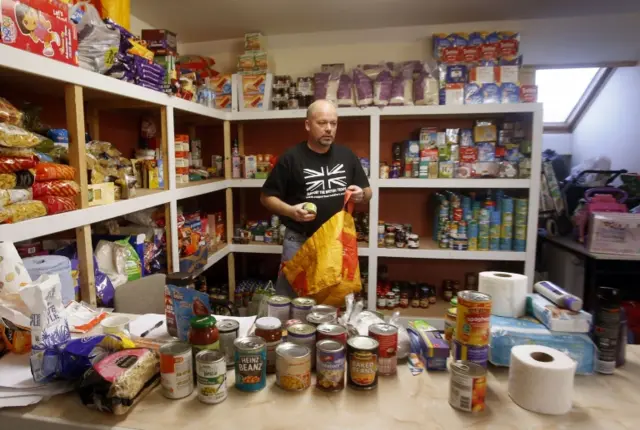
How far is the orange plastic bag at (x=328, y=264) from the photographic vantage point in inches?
81.4

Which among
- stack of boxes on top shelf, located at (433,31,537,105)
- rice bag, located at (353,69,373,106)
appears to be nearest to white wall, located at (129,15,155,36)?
rice bag, located at (353,69,373,106)

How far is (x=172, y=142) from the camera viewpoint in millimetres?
2188

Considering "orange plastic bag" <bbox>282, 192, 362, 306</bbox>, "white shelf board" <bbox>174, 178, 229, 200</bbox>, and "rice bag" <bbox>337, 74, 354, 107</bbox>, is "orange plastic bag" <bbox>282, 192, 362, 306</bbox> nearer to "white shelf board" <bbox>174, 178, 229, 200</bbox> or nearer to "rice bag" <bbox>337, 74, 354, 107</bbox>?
"white shelf board" <bbox>174, 178, 229, 200</bbox>

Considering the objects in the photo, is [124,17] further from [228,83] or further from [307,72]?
[307,72]

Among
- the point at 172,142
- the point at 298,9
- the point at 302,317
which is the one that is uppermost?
the point at 298,9

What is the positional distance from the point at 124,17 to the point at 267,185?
3.63ft

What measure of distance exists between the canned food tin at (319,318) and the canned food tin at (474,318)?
0.36m

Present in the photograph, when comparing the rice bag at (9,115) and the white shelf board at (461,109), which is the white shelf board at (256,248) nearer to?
the white shelf board at (461,109)

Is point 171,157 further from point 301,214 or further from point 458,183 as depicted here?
point 458,183

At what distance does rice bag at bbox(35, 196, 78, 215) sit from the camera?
1.37 meters

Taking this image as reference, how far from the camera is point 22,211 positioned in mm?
1257

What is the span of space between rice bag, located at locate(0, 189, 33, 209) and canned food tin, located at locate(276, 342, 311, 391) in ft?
3.11

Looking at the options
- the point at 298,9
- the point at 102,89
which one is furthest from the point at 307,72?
the point at 102,89

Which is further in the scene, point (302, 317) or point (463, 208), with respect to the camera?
point (463, 208)
